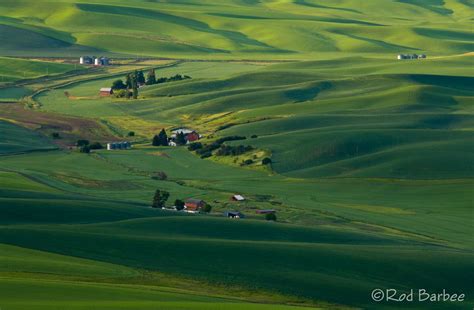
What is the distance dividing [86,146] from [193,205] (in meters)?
20.5

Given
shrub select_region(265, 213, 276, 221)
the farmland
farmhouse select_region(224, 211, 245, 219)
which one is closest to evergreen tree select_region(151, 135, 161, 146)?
the farmland

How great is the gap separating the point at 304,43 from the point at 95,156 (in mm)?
88832

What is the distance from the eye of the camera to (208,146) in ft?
246

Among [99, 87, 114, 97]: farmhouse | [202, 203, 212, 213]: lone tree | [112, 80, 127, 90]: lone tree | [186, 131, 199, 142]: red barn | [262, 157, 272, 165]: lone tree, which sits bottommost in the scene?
[202, 203, 212, 213]: lone tree

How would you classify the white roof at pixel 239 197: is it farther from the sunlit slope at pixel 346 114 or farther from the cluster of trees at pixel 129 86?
the cluster of trees at pixel 129 86

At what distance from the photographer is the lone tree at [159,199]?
55525 mm

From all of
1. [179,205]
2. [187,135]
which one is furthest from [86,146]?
[179,205]

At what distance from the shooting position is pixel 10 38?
5541 inches

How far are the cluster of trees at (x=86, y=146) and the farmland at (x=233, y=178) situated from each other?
2.22 feet

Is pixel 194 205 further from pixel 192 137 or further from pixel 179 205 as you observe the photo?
pixel 192 137

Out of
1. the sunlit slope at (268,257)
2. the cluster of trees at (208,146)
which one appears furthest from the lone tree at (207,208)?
the cluster of trees at (208,146)

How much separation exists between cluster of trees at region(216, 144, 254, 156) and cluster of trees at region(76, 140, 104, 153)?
7.10 metres

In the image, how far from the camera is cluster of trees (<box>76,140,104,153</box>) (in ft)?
244

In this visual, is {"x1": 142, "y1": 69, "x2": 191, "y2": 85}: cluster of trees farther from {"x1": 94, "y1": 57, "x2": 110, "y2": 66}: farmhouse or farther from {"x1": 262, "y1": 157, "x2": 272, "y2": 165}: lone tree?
{"x1": 262, "y1": 157, "x2": 272, "y2": 165}: lone tree
